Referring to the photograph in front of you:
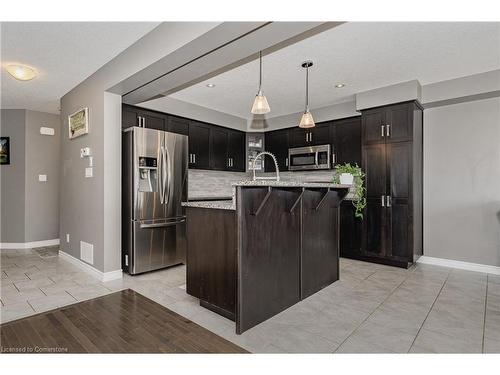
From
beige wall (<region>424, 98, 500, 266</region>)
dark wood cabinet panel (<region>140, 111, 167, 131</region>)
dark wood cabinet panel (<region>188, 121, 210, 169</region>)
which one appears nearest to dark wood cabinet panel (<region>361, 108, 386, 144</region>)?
beige wall (<region>424, 98, 500, 266</region>)

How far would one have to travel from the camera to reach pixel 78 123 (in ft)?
12.6

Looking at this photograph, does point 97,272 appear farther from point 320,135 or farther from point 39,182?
point 320,135

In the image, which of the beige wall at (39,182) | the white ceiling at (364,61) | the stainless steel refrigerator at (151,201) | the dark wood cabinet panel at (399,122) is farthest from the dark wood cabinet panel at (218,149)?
the beige wall at (39,182)

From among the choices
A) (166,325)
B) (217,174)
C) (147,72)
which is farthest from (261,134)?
(166,325)

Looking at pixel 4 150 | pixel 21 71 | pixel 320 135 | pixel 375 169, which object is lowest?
pixel 375 169

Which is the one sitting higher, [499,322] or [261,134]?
[261,134]

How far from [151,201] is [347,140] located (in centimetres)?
330

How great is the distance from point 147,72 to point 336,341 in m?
2.93

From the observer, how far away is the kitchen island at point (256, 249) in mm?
2191

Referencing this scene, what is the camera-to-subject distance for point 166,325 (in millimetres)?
2266

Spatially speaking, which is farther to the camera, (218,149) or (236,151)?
(236,151)

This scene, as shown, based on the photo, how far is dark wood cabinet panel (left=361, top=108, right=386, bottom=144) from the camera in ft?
13.5

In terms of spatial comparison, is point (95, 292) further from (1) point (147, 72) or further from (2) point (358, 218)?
(2) point (358, 218)

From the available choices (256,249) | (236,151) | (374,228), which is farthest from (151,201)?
(374,228)
